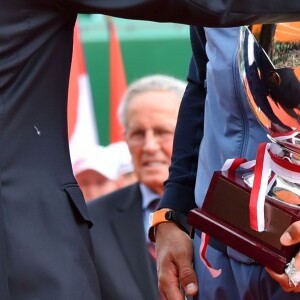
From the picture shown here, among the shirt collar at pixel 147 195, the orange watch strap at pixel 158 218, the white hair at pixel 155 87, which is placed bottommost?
the shirt collar at pixel 147 195

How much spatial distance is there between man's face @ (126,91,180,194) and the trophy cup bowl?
2176 mm

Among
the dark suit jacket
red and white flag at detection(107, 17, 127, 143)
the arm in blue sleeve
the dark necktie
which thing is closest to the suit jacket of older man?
the arm in blue sleeve

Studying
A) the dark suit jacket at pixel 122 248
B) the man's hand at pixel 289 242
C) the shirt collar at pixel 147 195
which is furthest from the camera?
the shirt collar at pixel 147 195

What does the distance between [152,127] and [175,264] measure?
2012 millimetres

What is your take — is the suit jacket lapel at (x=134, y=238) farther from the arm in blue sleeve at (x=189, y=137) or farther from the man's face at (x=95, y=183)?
the arm in blue sleeve at (x=189, y=137)

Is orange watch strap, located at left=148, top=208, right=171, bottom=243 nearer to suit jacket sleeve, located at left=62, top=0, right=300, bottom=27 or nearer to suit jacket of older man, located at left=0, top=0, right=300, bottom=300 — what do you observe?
suit jacket of older man, located at left=0, top=0, right=300, bottom=300

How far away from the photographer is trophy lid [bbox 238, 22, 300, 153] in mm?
2049

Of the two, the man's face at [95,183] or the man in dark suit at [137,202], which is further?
the man's face at [95,183]

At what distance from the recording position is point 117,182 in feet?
16.6

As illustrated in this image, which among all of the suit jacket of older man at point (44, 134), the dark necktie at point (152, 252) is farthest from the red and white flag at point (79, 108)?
the suit jacket of older man at point (44, 134)

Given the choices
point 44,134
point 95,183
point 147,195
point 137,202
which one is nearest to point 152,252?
point 137,202

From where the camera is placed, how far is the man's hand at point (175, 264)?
92.7 inches

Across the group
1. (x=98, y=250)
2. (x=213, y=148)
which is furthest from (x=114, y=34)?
(x=213, y=148)

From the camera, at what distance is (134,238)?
3.78 meters
